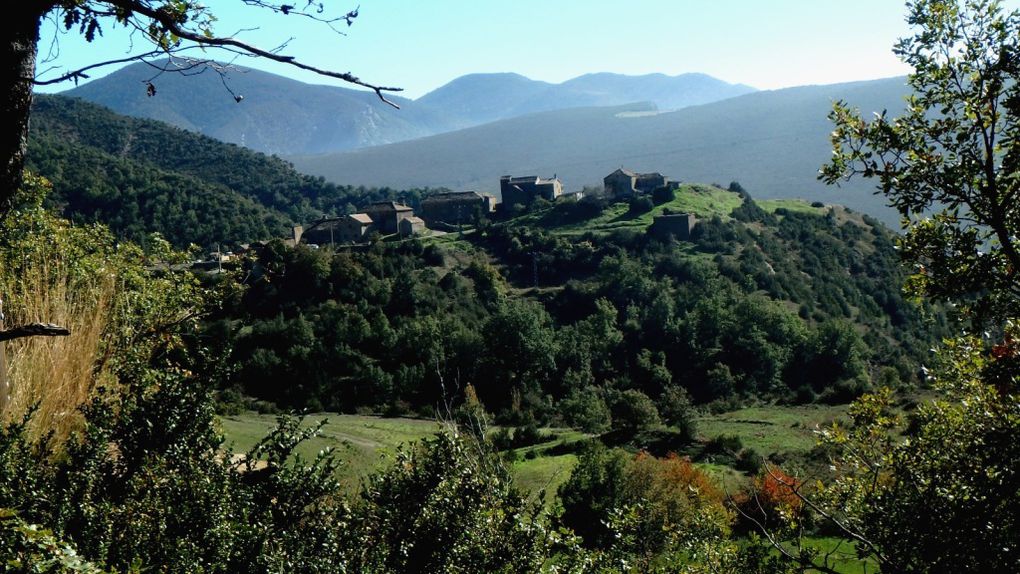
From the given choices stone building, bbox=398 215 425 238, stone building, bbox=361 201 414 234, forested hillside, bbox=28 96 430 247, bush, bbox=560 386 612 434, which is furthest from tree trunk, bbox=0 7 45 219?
stone building, bbox=361 201 414 234

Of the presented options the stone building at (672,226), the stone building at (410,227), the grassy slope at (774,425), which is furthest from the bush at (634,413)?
the stone building at (410,227)

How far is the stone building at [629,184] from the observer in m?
57.5

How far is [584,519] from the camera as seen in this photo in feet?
53.8

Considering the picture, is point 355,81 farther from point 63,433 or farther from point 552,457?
point 552,457

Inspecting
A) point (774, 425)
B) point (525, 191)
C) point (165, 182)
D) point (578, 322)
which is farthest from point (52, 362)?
point (525, 191)

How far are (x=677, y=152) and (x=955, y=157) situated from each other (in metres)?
139

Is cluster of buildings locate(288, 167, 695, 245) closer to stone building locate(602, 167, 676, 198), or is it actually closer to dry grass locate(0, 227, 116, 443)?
stone building locate(602, 167, 676, 198)

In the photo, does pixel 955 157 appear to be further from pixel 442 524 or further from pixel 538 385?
pixel 538 385

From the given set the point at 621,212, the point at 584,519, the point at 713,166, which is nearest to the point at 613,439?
the point at 584,519

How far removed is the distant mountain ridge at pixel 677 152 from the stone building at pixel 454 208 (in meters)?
30.8

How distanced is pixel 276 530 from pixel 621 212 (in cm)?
5172

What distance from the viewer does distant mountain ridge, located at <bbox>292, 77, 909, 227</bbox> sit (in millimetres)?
104062

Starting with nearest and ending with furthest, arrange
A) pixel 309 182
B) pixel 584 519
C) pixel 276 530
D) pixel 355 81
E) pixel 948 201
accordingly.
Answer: pixel 355 81 → pixel 276 530 → pixel 948 201 → pixel 584 519 → pixel 309 182

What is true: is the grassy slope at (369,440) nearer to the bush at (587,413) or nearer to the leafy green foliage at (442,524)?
the bush at (587,413)
